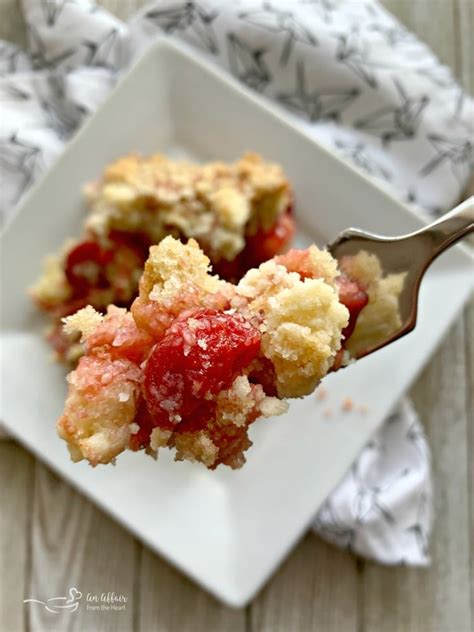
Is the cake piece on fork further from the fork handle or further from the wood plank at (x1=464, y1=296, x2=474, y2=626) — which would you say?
the wood plank at (x1=464, y1=296, x2=474, y2=626)

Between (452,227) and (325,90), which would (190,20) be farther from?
(452,227)

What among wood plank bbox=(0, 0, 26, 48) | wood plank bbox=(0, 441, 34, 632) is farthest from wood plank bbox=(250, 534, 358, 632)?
wood plank bbox=(0, 0, 26, 48)

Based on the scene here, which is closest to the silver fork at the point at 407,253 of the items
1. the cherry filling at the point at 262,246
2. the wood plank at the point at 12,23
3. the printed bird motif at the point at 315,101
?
the cherry filling at the point at 262,246

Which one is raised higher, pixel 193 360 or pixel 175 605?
Result: pixel 193 360

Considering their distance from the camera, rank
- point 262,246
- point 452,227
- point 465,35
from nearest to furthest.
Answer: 1. point 452,227
2. point 262,246
3. point 465,35

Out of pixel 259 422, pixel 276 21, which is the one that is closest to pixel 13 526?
pixel 259 422

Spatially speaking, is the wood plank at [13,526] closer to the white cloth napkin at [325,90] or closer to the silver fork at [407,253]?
the white cloth napkin at [325,90]
